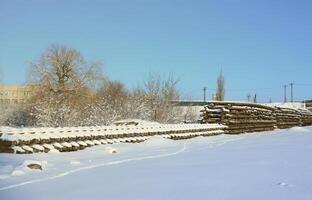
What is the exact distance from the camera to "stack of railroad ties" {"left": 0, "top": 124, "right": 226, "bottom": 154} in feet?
28.7

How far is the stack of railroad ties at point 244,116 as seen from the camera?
2094 centimetres

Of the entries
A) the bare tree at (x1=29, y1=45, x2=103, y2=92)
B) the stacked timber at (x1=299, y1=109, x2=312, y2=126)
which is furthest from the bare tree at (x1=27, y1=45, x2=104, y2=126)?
the stacked timber at (x1=299, y1=109, x2=312, y2=126)

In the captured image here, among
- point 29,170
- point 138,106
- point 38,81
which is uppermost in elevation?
point 38,81

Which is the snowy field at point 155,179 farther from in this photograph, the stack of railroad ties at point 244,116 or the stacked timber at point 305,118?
the stacked timber at point 305,118

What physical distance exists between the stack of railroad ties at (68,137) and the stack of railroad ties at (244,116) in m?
5.64

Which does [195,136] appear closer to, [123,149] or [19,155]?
[123,149]

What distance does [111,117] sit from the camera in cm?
2522

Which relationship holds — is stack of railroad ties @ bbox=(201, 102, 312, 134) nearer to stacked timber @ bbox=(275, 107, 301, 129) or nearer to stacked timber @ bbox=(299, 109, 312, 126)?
stacked timber @ bbox=(275, 107, 301, 129)

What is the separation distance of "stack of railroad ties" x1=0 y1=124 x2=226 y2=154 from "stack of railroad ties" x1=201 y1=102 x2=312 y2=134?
18.5ft

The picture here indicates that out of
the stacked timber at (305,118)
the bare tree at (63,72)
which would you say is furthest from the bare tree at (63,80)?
the stacked timber at (305,118)

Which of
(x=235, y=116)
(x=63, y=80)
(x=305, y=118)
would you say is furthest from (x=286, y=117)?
(x=63, y=80)

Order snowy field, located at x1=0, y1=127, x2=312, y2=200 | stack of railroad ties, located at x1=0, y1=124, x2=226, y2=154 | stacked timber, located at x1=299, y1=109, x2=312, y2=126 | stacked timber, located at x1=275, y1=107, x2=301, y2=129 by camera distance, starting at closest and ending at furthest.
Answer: snowy field, located at x1=0, y1=127, x2=312, y2=200 < stack of railroad ties, located at x1=0, y1=124, x2=226, y2=154 < stacked timber, located at x1=275, y1=107, x2=301, y2=129 < stacked timber, located at x1=299, y1=109, x2=312, y2=126

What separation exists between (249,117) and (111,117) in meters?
8.12

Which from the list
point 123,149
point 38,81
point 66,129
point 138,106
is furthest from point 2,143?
point 38,81
